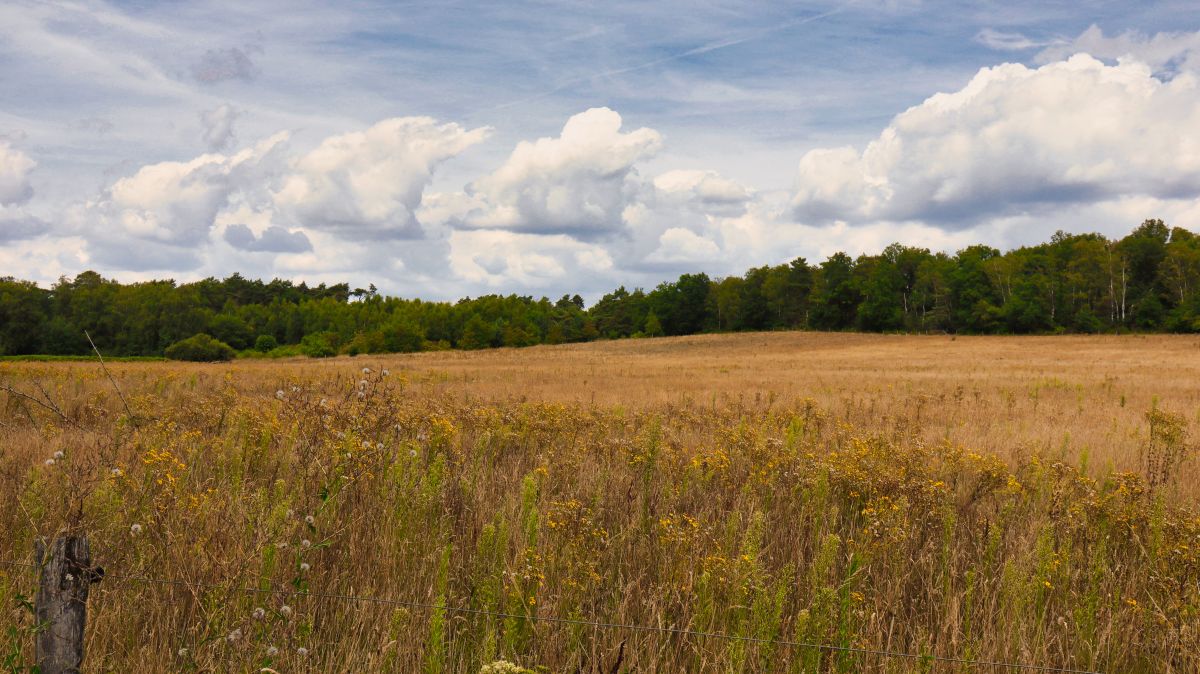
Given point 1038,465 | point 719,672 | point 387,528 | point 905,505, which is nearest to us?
point 719,672

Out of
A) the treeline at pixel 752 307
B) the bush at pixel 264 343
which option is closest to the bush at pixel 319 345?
the treeline at pixel 752 307

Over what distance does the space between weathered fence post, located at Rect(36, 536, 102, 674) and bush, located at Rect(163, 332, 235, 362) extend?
247 feet

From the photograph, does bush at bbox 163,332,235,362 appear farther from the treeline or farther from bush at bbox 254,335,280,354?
bush at bbox 254,335,280,354

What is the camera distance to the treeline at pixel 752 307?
77.0 m

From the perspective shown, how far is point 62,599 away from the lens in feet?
9.05

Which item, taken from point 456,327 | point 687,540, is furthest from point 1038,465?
point 456,327

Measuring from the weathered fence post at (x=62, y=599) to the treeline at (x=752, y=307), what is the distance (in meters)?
80.3

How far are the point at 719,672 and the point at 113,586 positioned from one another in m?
3.47

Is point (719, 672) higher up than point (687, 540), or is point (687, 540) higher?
point (687, 540)

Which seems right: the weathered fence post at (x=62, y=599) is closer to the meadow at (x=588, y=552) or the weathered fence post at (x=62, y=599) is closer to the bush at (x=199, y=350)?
the meadow at (x=588, y=552)

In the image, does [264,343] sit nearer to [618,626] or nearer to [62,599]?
[62,599]

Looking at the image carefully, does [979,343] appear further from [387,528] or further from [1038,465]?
[387,528]

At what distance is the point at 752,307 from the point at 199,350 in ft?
236

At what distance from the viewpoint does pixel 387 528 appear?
515 cm
